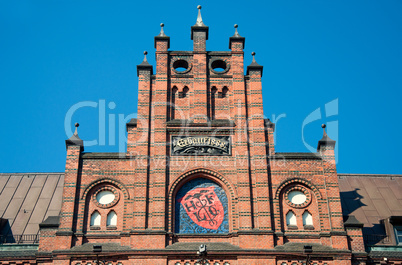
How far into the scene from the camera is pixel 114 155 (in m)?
31.1

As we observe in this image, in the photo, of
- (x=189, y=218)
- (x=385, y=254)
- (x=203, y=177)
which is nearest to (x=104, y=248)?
(x=189, y=218)

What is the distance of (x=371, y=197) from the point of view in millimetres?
36438

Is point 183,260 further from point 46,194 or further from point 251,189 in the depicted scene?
point 46,194

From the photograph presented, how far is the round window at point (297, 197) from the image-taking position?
101ft

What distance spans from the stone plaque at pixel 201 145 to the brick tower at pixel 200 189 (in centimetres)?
5

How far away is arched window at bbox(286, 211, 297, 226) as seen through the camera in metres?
30.2

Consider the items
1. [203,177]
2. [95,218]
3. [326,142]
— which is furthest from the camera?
[326,142]

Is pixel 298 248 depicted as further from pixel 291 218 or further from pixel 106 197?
pixel 106 197

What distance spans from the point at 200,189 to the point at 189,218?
5.34 feet

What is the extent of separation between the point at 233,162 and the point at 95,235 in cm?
738

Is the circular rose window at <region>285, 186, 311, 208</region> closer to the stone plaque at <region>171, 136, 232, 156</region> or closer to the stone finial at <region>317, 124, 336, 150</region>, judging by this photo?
the stone finial at <region>317, 124, 336, 150</region>

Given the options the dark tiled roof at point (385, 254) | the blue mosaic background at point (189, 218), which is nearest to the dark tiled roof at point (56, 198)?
the dark tiled roof at point (385, 254)

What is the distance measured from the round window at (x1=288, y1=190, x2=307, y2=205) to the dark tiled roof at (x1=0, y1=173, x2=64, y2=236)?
41.1ft

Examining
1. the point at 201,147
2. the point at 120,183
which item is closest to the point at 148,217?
the point at 120,183
